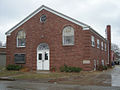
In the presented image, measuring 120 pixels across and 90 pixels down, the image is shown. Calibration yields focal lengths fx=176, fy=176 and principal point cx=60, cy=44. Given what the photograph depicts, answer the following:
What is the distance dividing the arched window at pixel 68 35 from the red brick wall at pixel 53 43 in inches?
17.7

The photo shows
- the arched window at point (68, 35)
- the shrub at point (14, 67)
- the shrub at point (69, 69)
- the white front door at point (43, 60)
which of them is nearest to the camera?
the shrub at point (69, 69)

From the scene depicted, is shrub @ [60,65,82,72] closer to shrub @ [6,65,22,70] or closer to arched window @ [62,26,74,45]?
arched window @ [62,26,74,45]

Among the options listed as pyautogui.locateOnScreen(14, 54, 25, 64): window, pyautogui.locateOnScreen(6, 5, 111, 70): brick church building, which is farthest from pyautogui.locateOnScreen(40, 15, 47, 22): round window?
pyautogui.locateOnScreen(14, 54, 25, 64): window

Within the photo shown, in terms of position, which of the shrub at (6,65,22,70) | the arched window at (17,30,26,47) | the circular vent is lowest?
the shrub at (6,65,22,70)

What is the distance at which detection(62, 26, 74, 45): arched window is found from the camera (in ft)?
68.5

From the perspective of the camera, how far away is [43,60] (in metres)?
22.0

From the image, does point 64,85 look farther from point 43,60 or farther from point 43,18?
point 43,18

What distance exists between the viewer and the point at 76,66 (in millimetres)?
20156

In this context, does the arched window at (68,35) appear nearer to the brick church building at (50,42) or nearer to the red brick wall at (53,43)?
the brick church building at (50,42)

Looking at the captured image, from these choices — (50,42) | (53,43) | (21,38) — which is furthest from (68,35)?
(21,38)

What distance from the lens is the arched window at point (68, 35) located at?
68.5 feet

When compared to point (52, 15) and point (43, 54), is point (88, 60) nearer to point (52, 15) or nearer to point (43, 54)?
point (43, 54)

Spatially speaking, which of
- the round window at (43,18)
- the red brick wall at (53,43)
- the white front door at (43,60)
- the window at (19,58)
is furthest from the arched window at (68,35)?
the window at (19,58)

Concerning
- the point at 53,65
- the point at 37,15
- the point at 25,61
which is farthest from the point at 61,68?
the point at 37,15
